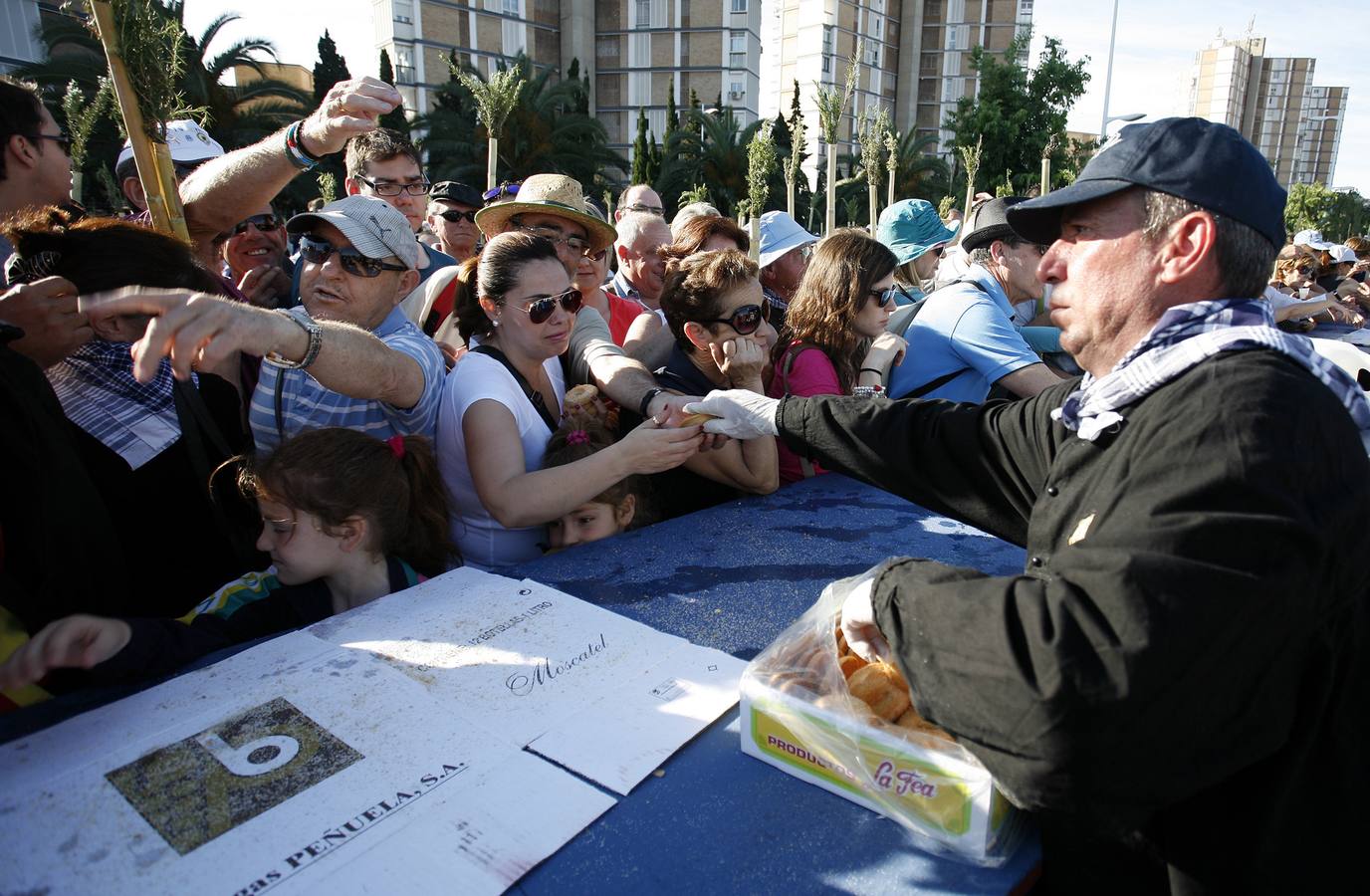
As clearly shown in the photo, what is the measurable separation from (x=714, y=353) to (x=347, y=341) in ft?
4.20

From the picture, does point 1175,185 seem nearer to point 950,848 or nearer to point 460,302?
point 950,848

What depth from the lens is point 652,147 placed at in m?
31.7

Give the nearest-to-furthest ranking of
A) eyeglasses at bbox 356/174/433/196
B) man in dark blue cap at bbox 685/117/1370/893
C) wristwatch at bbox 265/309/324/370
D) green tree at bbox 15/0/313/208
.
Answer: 1. man in dark blue cap at bbox 685/117/1370/893
2. wristwatch at bbox 265/309/324/370
3. eyeglasses at bbox 356/174/433/196
4. green tree at bbox 15/0/313/208

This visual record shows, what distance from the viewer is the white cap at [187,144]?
3.62 m

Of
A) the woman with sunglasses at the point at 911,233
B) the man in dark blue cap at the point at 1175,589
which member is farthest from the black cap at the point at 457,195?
the man in dark blue cap at the point at 1175,589

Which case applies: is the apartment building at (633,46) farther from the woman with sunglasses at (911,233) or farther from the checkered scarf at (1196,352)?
the checkered scarf at (1196,352)

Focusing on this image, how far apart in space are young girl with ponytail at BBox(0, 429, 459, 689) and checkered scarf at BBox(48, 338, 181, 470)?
27 centimetres

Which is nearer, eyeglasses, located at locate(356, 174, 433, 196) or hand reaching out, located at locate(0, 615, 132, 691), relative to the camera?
hand reaching out, located at locate(0, 615, 132, 691)

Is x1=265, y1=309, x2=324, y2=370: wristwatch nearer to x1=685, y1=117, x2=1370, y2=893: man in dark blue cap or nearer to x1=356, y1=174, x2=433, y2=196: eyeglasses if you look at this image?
x1=685, y1=117, x2=1370, y2=893: man in dark blue cap

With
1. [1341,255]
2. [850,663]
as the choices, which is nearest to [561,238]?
[850,663]

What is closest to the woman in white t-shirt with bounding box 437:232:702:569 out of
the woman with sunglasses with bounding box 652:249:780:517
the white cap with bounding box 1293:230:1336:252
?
the woman with sunglasses with bounding box 652:249:780:517

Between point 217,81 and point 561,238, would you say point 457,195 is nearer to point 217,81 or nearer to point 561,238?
point 561,238

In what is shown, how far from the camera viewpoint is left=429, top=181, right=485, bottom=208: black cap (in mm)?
4781

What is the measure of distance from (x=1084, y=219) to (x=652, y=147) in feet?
107
